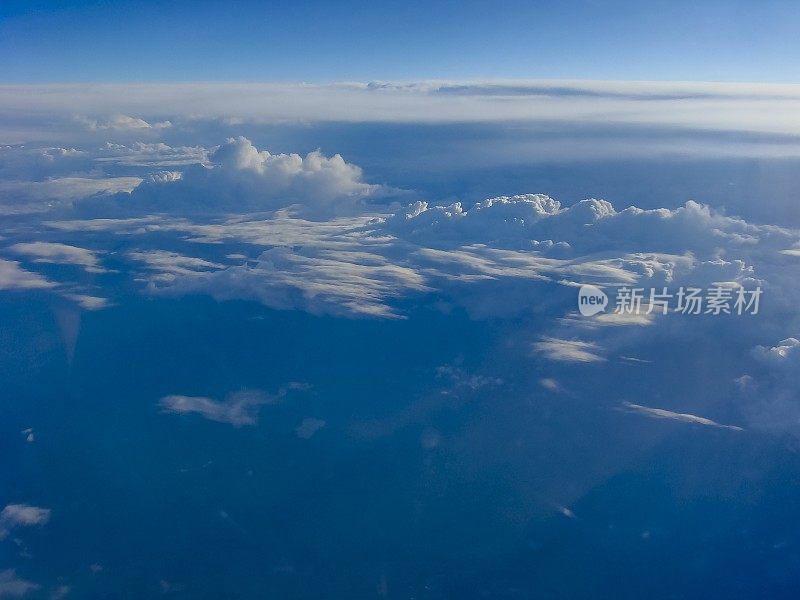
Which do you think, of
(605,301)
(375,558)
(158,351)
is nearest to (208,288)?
(158,351)

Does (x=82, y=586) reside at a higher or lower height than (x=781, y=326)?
lower

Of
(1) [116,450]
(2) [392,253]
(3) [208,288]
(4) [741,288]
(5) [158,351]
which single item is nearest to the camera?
(1) [116,450]

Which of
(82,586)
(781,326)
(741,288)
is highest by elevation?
(741,288)

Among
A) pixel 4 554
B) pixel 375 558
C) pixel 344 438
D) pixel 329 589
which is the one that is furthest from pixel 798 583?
pixel 4 554

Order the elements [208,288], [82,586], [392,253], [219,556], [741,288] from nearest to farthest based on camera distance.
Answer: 1. [82,586]
2. [219,556]
3. [741,288]
4. [208,288]
5. [392,253]

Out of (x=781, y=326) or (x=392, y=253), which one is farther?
(x=392, y=253)

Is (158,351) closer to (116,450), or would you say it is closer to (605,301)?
(116,450)

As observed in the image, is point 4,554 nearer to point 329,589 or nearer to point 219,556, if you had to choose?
point 219,556
